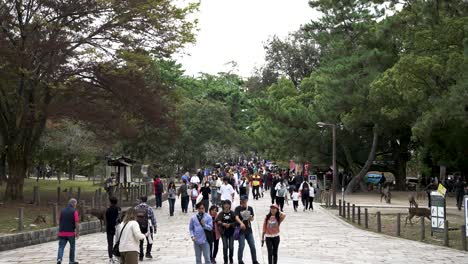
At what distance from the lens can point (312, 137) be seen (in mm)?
43906

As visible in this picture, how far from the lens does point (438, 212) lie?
18.1 metres

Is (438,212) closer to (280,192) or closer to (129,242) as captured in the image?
(280,192)

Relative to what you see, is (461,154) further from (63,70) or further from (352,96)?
(63,70)

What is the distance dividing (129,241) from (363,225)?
1418cm

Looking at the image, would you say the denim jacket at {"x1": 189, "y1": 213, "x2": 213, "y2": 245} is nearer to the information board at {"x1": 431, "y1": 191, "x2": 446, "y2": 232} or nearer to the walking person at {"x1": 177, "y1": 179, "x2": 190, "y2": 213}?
the information board at {"x1": 431, "y1": 191, "x2": 446, "y2": 232}

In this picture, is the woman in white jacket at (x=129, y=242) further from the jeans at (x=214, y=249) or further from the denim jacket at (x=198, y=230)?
the jeans at (x=214, y=249)

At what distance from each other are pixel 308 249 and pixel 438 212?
4659 mm

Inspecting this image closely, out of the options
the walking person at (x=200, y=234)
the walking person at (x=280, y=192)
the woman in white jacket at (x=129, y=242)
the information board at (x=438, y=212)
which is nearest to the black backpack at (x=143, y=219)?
the walking person at (x=200, y=234)

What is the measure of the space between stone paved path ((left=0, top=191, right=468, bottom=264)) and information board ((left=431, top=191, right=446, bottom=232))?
0.91 metres

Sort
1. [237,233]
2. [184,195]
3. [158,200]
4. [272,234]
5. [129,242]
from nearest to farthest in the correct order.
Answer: [129,242], [272,234], [237,233], [184,195], [158,200]

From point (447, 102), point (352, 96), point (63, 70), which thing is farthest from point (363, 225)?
point (63, 70)

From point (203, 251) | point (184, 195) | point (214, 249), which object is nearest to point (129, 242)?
point (203, 251)

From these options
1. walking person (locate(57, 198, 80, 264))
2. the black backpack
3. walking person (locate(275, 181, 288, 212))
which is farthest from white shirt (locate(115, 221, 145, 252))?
walking person (locate(275, 181, 288, 212))

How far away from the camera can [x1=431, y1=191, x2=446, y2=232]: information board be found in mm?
17953
